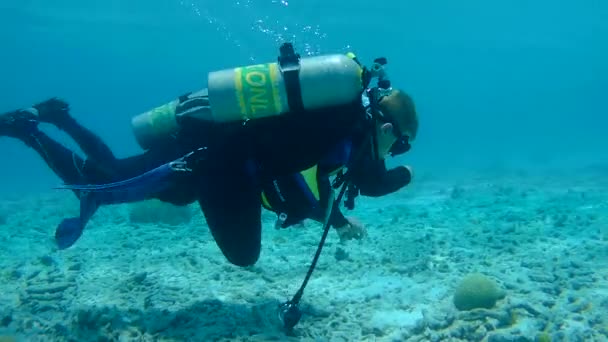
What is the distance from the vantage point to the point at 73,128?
20.5ft

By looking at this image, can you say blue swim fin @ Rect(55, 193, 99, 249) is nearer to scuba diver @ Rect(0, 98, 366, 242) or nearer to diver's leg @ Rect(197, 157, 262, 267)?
scuba diver @ Rect(0, 98, 366, 242)

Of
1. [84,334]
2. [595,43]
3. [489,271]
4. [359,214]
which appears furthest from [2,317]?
[595,43]

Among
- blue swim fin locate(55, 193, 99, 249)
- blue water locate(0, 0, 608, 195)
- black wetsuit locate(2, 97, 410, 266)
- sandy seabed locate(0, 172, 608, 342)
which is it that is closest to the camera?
black wetsuit locate(2, 97, 410, 266)

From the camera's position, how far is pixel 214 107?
4.12 meters

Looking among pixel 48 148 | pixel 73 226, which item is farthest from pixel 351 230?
pixel 48 148

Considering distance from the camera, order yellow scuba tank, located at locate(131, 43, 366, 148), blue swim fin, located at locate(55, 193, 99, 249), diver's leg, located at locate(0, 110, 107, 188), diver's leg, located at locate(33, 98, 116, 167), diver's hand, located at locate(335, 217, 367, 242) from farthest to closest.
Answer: diver's leg, located at locate(33, 98, 116, 167) → diver's leg, located at locate(0, 110, 107, 188) → blue swim fin, located at locate(55, 193, 99, 249) → diver's hand, located at locate(335, 217, 367, 242) → yellow scuba tank, located at locate(131, 43, 366, 148)

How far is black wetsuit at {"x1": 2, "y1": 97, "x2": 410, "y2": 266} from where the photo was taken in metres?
4.18

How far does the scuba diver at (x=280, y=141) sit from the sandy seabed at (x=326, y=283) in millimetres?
897

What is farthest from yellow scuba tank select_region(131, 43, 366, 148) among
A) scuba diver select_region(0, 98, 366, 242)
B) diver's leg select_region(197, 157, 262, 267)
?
scuba diver select_region(0, 98, 366, 242)

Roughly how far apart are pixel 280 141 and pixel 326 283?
8.99 feet

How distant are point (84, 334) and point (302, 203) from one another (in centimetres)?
255

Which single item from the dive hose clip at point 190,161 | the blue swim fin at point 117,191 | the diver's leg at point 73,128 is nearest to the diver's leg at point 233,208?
the dive hose clip at point 190,161

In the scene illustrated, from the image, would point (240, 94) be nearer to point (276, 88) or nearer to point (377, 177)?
point (276, 88)

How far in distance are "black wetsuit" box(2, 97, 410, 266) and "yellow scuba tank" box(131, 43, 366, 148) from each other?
0.15m
